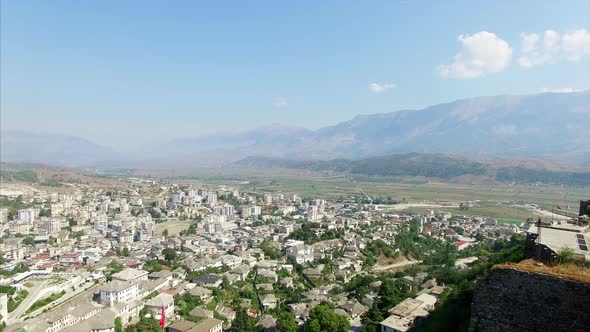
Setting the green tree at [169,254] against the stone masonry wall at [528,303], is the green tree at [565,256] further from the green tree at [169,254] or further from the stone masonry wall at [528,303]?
the green tree at [169,254]

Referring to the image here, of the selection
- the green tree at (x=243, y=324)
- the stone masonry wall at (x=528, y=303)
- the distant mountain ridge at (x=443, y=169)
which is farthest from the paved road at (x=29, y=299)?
the distant mountain ridge at (x=443, y=169)

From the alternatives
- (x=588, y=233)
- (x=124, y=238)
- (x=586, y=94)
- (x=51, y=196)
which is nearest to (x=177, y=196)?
(x=51, y=196)

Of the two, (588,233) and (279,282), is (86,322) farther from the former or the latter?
(588,233)

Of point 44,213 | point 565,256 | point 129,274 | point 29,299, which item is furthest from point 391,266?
point 44,213

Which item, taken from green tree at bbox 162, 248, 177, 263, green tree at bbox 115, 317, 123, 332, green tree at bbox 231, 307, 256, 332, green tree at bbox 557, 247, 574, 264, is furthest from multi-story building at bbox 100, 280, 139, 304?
green tree at bbox 557, 247, 574, 264

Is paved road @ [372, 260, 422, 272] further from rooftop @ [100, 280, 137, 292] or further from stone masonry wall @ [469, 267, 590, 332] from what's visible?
stone masonry wall @ [469, 267, 590, 332]

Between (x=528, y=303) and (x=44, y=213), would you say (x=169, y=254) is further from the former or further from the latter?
(x=528, y=303)

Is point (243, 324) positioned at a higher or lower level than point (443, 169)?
lower
